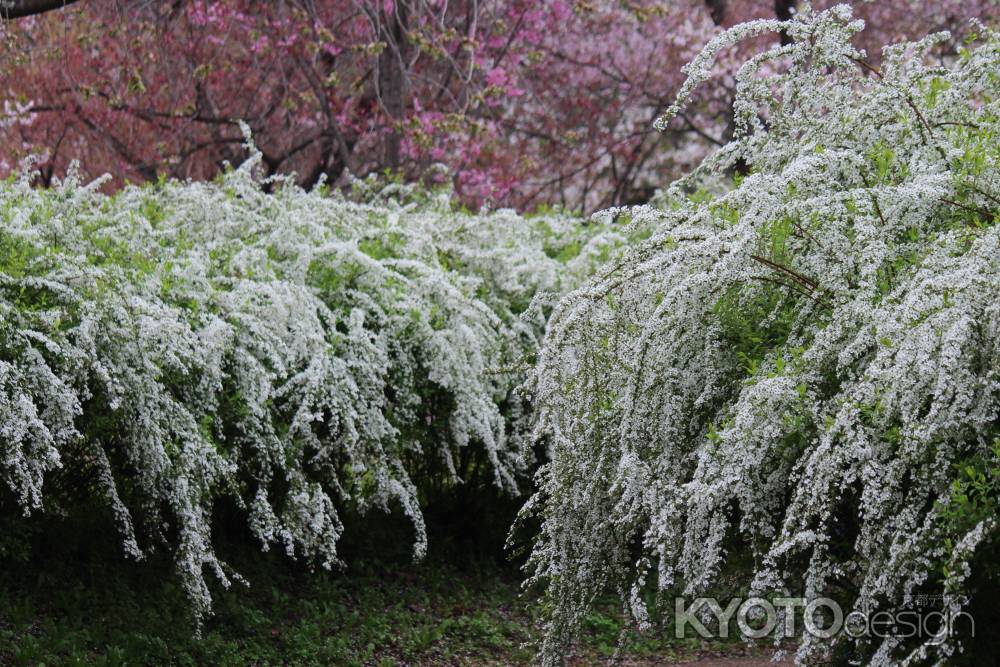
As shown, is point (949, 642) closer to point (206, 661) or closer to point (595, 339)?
point (595, 339)

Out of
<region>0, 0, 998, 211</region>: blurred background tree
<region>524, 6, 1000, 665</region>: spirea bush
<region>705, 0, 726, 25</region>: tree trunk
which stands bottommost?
<region>524, 6, 1000, 665</region>: spirea bush

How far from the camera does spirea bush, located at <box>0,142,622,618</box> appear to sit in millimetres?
3748

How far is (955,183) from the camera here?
321 cm

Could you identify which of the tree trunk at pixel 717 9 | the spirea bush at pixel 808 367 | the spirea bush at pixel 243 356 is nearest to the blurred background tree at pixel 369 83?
the tree trunk at pixel 717 9

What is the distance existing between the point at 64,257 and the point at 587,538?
216cm

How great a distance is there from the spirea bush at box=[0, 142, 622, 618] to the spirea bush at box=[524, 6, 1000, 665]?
0.80 m

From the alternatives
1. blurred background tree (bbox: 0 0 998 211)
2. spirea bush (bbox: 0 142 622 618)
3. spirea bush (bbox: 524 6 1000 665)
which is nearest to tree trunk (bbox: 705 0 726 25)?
blurred background tree (bbox: 0 0 998 211)

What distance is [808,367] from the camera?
3041 millimetres

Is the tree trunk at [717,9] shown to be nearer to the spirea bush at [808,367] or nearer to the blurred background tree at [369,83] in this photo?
the blurred background tree at [369,83]

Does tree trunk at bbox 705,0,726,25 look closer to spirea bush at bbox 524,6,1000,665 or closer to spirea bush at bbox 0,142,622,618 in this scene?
spirea bush at bbox 0,142,622,618

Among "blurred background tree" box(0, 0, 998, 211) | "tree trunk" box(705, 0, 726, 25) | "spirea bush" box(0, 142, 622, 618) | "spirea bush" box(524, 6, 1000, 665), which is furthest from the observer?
"tree trunk" box(705, 0, 726, 25)

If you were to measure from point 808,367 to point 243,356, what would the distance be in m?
2.12

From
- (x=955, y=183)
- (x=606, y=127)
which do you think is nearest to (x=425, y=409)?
(x=955, y=183)

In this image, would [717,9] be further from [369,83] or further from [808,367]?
[808,367]
